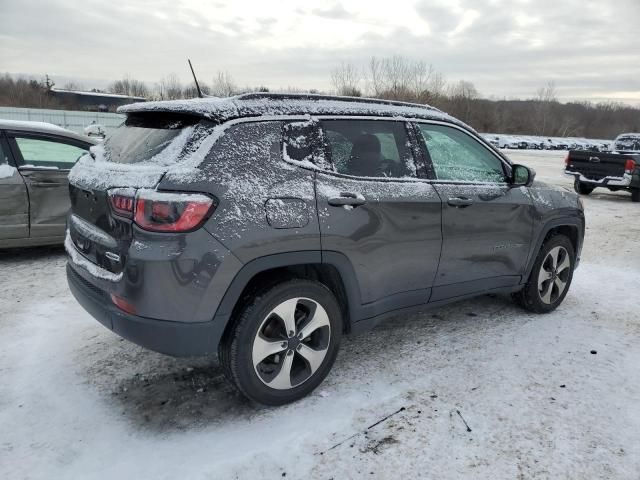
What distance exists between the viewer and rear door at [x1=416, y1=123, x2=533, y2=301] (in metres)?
3.66

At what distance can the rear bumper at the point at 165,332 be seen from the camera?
2.65 metres

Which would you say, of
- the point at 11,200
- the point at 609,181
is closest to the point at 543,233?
the point at 11,200

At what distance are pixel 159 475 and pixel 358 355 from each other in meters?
1.69

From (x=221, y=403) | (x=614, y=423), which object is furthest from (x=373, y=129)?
(x=614, y=423)

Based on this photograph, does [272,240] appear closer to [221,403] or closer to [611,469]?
[221,403]

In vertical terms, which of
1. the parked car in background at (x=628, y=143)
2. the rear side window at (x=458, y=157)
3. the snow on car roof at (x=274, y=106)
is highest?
the snow on car roof at (x=274, y=106)

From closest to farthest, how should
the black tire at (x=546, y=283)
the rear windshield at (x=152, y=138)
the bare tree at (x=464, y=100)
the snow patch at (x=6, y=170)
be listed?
1. the rear windshield at (x=152, y=138)
2. the black tire at (x=546, y=283)
3. the snow patch at (x=6, y=170)
4. the bare tree at (x=464, y=100)

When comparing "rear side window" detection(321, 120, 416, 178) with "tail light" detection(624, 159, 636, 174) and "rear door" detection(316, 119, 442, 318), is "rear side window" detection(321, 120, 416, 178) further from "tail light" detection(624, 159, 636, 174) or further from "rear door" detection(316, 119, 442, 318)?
"tail light" detection(624, 159, 636, 174)

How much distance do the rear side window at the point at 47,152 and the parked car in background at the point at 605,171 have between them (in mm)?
12353

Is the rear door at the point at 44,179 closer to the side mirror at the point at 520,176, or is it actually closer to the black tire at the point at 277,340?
the black tire at the point at 277,340

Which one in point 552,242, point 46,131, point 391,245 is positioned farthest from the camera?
point 46,131

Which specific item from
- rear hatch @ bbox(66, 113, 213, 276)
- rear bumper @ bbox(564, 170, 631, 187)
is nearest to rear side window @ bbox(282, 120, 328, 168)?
rear hatch @ bbox(66, 113, 213, 276)

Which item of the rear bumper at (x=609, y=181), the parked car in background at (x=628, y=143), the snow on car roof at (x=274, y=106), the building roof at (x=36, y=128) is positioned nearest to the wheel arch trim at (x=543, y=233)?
the snow on car roof at (x=274, y=106)

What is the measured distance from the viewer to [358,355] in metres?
3.76
